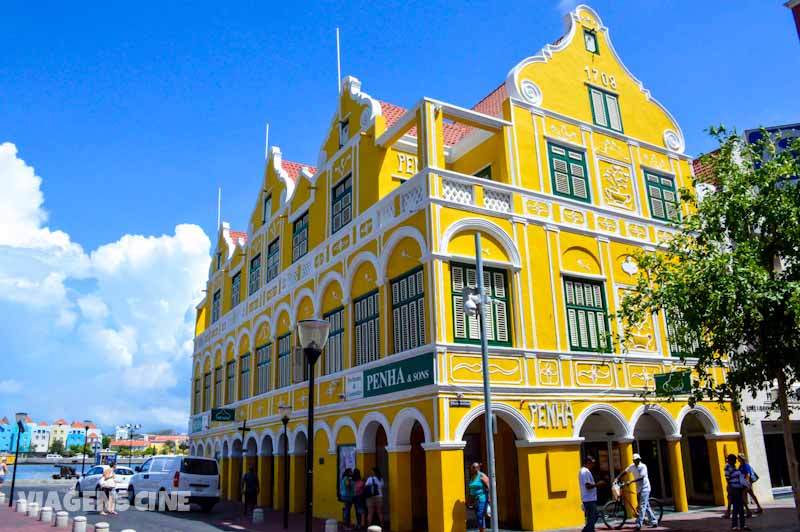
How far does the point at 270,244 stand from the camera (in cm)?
2884

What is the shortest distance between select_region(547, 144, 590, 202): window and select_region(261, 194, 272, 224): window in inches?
574

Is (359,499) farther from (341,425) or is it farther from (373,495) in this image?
(341,425)

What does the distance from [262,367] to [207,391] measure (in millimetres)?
9995

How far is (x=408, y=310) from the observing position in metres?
17.2

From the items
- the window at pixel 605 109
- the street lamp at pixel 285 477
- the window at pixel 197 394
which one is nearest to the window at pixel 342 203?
the street lamp at pixel 285 477

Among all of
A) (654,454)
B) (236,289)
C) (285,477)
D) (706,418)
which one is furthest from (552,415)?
A: (236,289)

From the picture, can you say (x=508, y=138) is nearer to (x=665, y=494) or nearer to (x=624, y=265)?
(x=624, y=265)

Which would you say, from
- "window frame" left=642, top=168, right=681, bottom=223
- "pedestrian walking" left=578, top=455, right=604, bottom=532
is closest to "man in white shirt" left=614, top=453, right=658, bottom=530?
"pedestrian walking" left=578, top=455, right=604, bottom=532

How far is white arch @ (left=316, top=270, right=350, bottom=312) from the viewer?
803 inches

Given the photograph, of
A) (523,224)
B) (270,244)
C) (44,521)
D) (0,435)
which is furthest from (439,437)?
(0,435)

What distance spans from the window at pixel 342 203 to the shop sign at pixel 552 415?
860 cm

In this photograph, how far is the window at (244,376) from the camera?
29172 mm

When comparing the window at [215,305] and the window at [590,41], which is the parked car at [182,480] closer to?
the window at [215,305]

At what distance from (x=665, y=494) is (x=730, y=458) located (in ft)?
16.6
